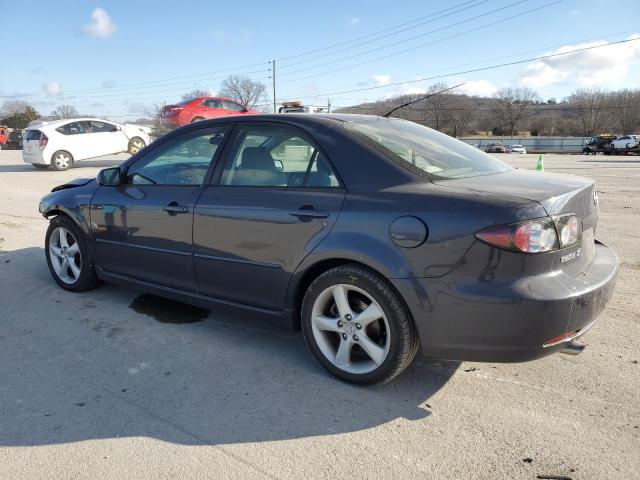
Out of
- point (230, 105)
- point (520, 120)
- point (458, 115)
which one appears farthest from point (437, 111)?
point (230, 105)

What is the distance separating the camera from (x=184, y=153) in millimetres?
3975

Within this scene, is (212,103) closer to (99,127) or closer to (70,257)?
(99,127)

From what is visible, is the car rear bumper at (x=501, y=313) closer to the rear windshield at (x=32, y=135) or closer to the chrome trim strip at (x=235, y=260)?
the chrome trim strip at (x=235, y=260)

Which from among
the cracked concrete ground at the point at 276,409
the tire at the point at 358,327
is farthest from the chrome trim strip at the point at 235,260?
the cracked concrete ground at the point at 276,409

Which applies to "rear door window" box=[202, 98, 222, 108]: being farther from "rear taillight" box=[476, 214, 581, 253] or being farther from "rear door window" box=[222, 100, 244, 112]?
"rear taillight" box=[476, 214, 581, 253]

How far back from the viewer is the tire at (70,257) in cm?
460

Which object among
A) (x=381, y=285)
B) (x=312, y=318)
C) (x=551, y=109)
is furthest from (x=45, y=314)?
(x=551, y=109)

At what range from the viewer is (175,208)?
3746 mm

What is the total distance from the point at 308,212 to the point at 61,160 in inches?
618

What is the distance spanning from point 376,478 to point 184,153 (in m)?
2.74

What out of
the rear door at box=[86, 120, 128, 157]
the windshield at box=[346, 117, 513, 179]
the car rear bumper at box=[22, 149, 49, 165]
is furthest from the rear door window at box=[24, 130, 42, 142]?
the windshield at box=[346, 117, 513, 179]

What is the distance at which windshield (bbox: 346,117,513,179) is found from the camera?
3.10 meters

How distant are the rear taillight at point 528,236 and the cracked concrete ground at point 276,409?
91 cm

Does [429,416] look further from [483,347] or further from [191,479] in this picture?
→ [191,479]
